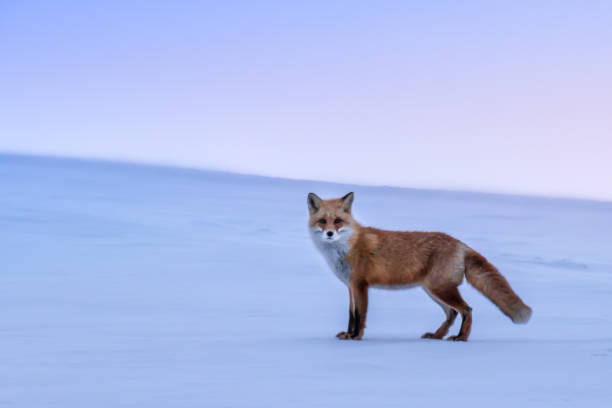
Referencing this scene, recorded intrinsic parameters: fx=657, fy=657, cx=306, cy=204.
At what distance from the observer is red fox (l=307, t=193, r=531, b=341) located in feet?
16.4

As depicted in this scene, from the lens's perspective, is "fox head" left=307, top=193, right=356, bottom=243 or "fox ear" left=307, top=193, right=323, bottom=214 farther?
"fox ear" left=307, top=193, right=323, bottom=214

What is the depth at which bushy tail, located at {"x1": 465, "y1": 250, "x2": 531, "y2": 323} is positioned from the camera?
4.94 m

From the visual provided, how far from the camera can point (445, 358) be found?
4246 millimetres

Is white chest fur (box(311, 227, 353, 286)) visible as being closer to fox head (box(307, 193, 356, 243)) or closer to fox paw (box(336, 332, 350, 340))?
fox head (box(307, 193, 356, 243))

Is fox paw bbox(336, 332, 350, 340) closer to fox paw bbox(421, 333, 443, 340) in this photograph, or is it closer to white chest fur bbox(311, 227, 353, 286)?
white chest fur bbox(311, 227, 353, 286)

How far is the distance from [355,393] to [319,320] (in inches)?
134

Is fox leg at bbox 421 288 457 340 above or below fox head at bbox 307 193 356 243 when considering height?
below

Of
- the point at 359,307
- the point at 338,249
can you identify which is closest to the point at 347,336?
the point at 359,307

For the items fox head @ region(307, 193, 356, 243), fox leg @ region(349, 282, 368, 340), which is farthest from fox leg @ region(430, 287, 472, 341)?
fox head @ region(307, 193, 356, 243)

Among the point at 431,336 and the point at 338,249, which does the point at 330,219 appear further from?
the point at 431,336

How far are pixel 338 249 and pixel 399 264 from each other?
1.59 ft

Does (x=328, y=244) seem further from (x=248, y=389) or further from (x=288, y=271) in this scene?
(x=288, y=271)

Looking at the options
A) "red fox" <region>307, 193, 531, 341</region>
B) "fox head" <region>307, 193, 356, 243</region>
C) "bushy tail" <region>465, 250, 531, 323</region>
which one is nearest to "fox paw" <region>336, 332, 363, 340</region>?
"red fox" <region>307, 193, 531, 341</region>

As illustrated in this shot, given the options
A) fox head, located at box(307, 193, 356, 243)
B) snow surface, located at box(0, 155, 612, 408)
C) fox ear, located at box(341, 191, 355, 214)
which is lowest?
snow surface, located at box(0, 155, 612, 408)
